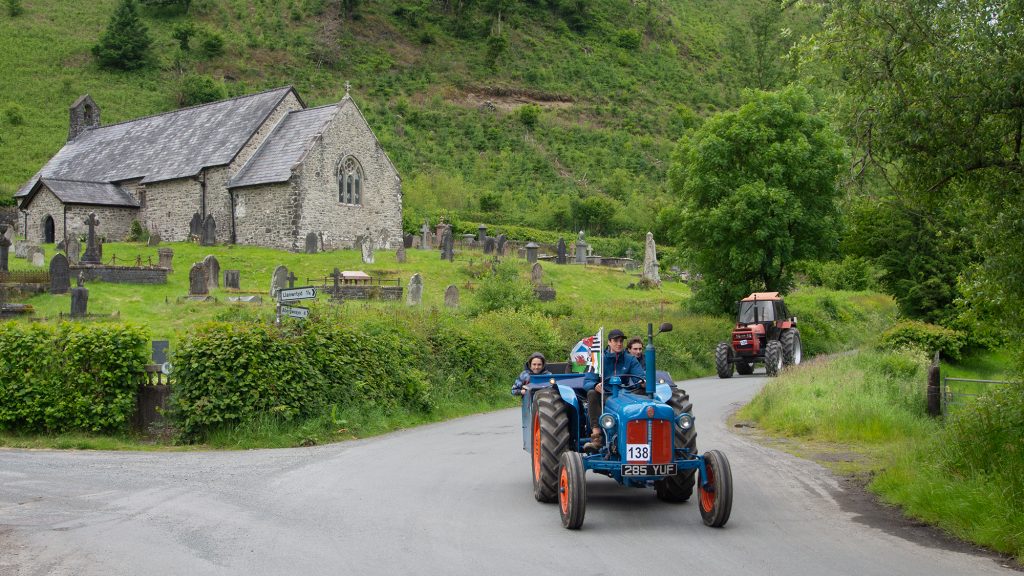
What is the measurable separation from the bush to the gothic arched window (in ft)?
90.9

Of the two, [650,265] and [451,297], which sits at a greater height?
[650,265]

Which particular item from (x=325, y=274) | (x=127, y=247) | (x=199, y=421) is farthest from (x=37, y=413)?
(x=127, y=247)

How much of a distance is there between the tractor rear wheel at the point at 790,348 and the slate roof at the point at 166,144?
29629 millimetres

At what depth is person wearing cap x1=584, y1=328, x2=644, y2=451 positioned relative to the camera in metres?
9.58

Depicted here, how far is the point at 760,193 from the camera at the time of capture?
95.7ft

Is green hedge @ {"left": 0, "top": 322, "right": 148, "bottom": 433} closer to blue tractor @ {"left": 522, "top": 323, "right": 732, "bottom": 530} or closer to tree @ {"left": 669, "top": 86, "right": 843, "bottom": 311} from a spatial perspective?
blue tractor @ {"left": 522, "top": 323, "right": 732, "bottom": 530}

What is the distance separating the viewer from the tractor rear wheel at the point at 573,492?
321 inches

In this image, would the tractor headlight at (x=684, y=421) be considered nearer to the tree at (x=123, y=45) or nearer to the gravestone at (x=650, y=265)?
the gravestone at (x=650, y=265)

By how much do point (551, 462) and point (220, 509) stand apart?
334 cm

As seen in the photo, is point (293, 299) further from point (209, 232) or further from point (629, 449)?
point (209, 232)

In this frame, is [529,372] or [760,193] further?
[760,193]

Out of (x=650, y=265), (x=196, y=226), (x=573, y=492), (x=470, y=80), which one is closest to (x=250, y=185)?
(x=196, y=226)

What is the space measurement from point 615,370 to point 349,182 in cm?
3730

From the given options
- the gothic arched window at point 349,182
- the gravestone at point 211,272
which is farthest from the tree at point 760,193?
the gothic arched window at point 349,182
